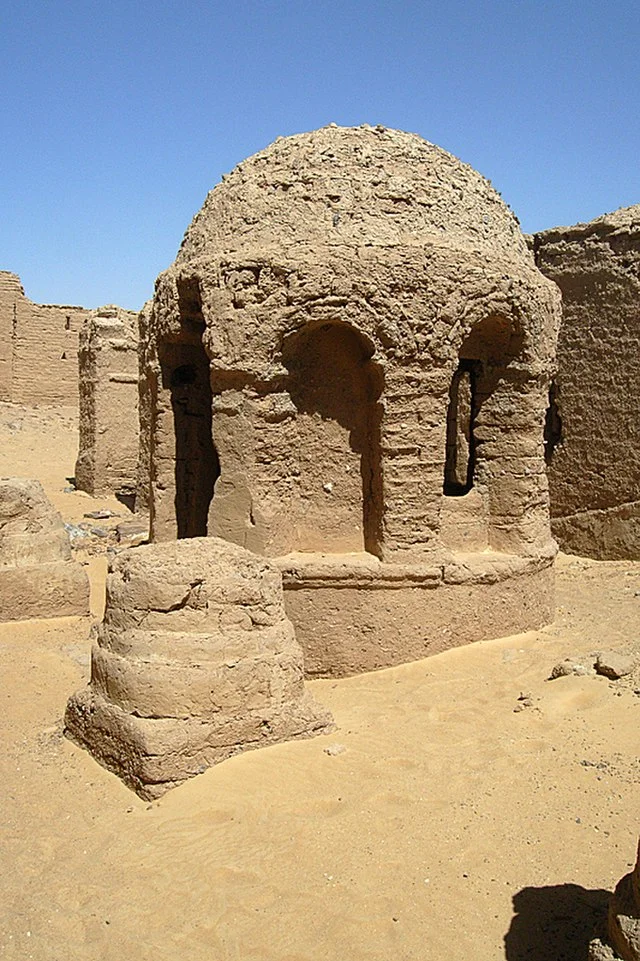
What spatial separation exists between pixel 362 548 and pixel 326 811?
9.11 feet

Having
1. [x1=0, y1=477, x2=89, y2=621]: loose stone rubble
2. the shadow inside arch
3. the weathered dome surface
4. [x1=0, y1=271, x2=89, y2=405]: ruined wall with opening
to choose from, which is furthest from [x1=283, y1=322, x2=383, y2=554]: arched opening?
[x1=0, y1=271, x2=89, y2=405]: ruined wall with opening

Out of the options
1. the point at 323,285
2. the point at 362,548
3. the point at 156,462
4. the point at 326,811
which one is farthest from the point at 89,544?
the point at 326,811

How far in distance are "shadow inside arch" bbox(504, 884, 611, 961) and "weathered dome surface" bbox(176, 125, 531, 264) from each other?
4.31 meters

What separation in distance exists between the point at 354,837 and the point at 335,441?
328cm

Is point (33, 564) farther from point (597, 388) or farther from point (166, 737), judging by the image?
point (597, 388)

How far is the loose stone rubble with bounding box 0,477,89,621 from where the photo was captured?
22.8ft

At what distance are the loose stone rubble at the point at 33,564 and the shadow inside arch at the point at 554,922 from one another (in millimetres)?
5112

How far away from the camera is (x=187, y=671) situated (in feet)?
13.5

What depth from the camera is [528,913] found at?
9.82 ft

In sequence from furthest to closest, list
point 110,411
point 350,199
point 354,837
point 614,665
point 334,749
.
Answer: point 110,411
point 350,199
point 614,665
point 334,749
point 354,837

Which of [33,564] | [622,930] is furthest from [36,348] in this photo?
[622,930]

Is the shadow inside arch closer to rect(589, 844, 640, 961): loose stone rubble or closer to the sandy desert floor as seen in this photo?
the sandy desert floor

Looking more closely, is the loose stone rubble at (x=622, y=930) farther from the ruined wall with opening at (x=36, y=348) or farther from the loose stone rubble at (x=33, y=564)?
the ruined wall with opening at (x=36, y=348)

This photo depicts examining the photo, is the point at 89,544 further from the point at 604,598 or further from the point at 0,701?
the point at 604,598
